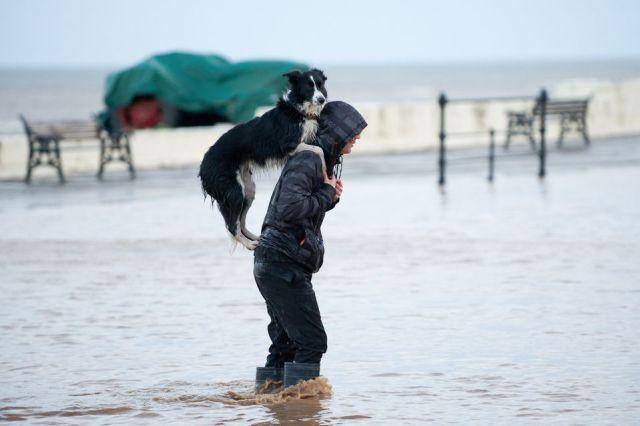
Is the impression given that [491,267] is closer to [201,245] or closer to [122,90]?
[201,245]

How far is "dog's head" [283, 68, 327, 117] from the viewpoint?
7121mm

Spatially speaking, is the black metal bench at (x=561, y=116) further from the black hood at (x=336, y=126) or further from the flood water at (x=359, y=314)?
the black hood at (x=336, y=126)

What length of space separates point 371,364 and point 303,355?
4.60 ft

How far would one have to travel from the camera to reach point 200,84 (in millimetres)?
32438

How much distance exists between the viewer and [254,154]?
7191mm

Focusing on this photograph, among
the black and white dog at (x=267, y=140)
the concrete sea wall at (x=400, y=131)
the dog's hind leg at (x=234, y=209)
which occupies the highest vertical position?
the black and white dog at (x=267, y=140)

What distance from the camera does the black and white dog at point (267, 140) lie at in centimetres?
712

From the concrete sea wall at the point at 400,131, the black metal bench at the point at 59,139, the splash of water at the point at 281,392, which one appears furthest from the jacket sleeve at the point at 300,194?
the concrete sea wall at the point at 400,131

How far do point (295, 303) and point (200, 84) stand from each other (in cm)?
2558

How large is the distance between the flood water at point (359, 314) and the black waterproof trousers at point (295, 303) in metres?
0.40

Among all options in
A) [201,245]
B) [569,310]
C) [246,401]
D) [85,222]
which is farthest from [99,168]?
[246,401]

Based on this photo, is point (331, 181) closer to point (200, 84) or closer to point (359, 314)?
point (359, 314)

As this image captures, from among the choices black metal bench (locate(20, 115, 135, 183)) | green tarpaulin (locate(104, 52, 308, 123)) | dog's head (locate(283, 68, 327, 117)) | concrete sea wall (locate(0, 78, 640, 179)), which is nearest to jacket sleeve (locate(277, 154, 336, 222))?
dog's head (locate(283, 68, 327, 117))

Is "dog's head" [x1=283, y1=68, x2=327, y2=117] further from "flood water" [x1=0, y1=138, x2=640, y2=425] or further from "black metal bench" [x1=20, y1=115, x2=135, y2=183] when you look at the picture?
"black metal bench" [x1=20, y1=115, x2=135, y2=183]
